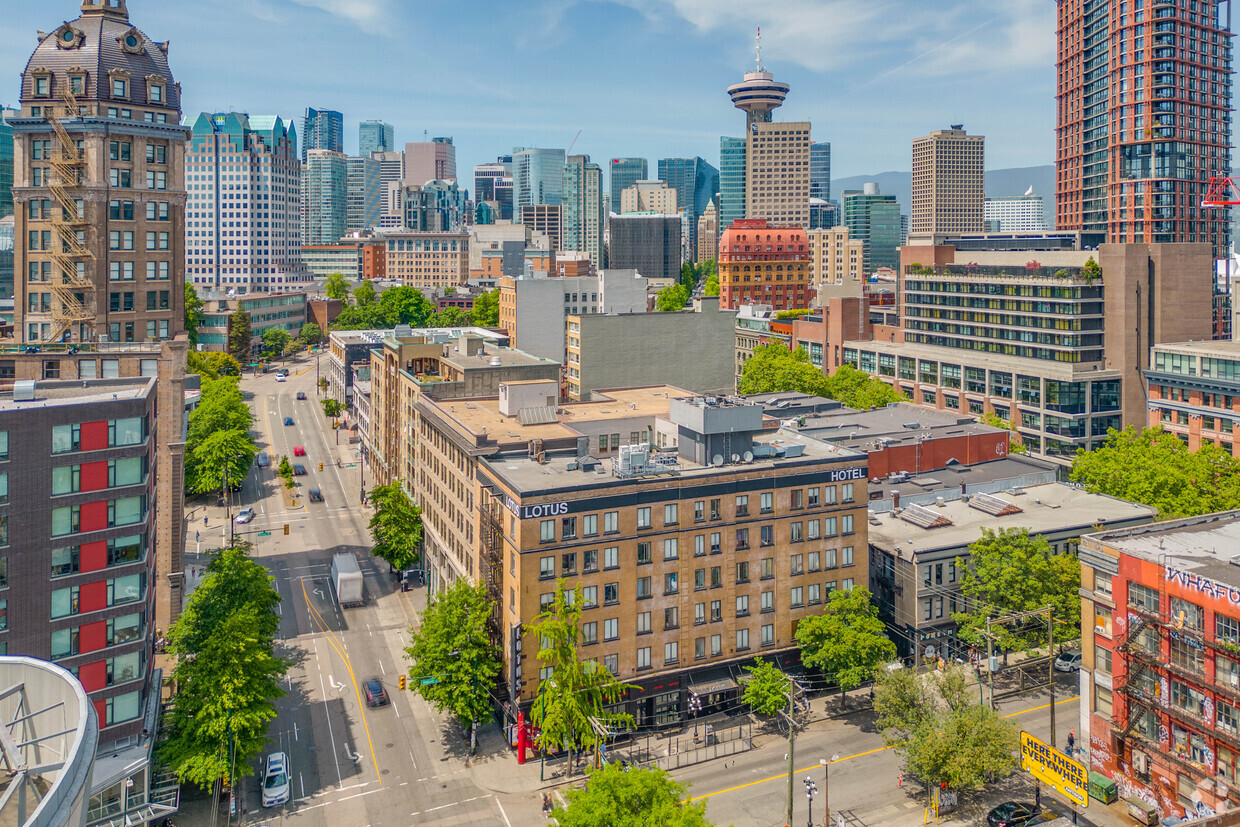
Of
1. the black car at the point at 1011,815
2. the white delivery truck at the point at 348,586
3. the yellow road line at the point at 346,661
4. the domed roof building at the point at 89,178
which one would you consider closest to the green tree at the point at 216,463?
the yellow road line at the point at 346,661

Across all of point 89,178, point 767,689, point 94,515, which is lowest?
point 767,689

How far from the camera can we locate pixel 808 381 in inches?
6142

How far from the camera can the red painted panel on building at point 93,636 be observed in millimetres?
54219

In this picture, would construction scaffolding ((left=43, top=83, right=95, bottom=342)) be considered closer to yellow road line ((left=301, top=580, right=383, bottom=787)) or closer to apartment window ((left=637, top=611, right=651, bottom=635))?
yellow road line ((left=301, top=580, right=383, bottom=787))

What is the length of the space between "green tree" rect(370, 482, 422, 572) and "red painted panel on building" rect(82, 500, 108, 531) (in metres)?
37.0

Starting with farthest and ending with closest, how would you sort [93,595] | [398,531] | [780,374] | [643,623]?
[780,374] → [398,531] → [643,623] → [93,595]

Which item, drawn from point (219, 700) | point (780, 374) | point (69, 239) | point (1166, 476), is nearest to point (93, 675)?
point (219, 700)

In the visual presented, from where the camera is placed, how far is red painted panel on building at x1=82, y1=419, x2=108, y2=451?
178 feet

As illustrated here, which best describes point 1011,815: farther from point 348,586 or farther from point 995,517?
point 348,586

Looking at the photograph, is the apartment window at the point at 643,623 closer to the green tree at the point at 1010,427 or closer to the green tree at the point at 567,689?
the green tree at the point at 567,689

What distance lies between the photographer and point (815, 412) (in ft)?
407

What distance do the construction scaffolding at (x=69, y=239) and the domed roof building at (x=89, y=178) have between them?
0.27 ft

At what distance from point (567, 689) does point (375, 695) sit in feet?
62.2

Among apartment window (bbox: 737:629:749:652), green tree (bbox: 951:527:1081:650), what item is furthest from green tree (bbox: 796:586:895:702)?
green tree (bbox: 951:527:1081:650)
